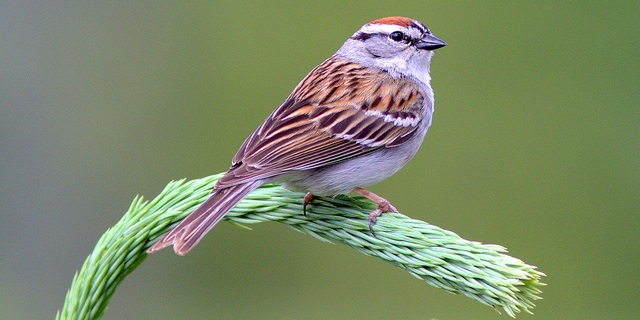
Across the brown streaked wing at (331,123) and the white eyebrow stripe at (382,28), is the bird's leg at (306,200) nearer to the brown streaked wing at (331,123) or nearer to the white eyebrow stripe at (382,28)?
the brown streaked wing at (331,123)

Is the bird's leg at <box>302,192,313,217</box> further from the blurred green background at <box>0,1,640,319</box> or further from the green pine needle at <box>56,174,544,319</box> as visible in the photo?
the blurred green background at <box>0,1,640,319</box>

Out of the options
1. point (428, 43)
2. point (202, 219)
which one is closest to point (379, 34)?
point (428, 43)

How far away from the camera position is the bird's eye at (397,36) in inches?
153

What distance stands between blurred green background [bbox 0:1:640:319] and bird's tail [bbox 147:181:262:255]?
2899 mm

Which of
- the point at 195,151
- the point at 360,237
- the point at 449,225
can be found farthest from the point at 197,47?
the point at 360,237

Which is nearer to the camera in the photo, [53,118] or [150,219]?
[150,219]

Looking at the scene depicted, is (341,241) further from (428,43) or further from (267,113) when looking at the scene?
(267,113)

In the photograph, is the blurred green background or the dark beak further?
the blurred green background

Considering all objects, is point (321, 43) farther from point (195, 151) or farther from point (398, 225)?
point (398, 225)

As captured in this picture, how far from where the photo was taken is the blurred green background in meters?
5.66

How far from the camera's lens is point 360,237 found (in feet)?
9.61

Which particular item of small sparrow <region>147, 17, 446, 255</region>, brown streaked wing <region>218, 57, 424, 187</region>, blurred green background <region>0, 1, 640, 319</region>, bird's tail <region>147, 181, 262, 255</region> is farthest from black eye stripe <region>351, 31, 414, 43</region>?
blurred green background <region>0, 1, 640, 319</region>

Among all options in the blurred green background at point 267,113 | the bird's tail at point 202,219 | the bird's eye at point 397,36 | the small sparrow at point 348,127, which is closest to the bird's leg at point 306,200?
the small sparrow at point 348,127

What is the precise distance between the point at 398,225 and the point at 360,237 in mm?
142
